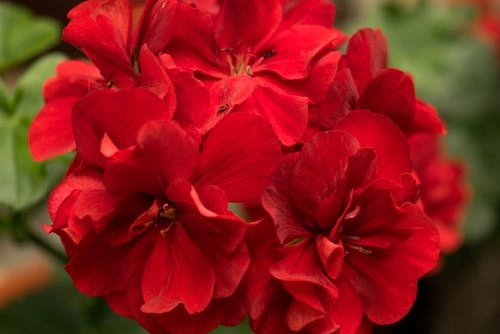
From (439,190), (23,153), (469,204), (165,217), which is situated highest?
(165,217)

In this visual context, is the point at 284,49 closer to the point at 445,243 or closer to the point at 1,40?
the point at 1,40

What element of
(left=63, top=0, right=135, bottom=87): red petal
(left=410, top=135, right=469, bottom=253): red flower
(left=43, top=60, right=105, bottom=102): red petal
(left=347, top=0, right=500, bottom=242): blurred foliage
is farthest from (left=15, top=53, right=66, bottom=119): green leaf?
(left=347, top=0, right=500, bottom=242): blurred foliage

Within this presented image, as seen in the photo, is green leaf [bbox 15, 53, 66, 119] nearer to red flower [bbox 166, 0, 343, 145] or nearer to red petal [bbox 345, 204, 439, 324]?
red flower [bbox 166, 0, 343, 145]

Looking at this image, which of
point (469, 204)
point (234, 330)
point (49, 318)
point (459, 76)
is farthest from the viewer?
point (459, 76)

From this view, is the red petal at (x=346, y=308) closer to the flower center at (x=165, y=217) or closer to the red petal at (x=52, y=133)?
the flower center at (x=165, y=217)

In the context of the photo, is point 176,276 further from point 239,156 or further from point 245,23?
point 245,23

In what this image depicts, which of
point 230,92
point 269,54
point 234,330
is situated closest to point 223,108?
point 230,92

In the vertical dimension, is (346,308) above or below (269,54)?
below
